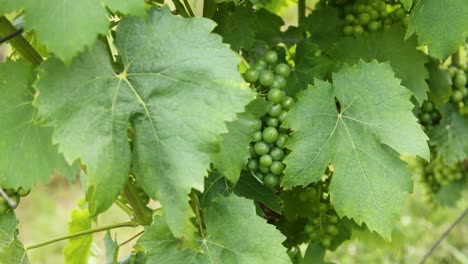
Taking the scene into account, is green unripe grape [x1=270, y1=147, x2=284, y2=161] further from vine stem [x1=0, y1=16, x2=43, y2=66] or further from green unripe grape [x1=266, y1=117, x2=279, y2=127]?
vine stem [x1=0, y1=16, x2=43, y2=66]

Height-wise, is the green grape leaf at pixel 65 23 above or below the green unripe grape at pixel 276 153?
above

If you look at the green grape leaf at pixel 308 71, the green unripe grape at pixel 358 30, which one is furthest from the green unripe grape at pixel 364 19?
the green grape leaf at pixel 308 71

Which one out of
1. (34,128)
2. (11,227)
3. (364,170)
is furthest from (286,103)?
(11,227)

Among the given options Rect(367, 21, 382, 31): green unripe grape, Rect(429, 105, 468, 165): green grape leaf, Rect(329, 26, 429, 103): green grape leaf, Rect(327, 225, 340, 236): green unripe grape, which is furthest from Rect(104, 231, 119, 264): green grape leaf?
Rect(429, 105, 468, 165): green grape leaf

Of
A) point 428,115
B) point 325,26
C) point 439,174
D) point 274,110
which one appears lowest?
point 439,174

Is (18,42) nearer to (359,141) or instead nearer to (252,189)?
(252,189)

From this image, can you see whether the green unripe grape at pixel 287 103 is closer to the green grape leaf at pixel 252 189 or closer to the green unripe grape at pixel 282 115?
the green unripe grape at pixel 282 115

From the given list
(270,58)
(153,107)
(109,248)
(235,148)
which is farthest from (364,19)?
(109,248)
